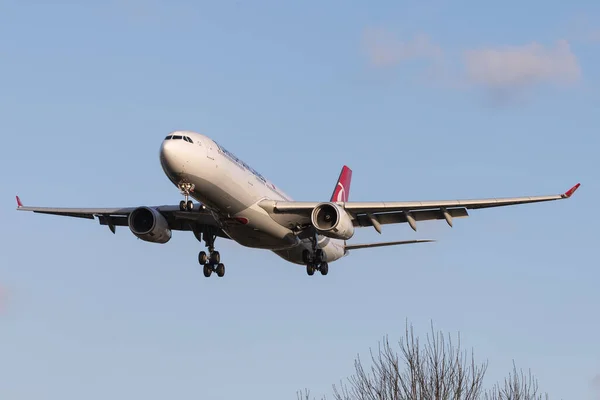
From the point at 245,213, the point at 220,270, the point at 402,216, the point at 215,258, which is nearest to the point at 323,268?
the point at 402,216

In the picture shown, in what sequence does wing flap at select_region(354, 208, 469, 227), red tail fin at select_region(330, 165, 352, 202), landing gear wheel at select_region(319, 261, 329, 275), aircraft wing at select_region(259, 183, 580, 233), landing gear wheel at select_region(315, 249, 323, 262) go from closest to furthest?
aircraft wing at select_region(259, 183, 580, 233), wing flap at select_region(354, 208, 469, 227), landing gear wheel at select_region(315, 249, 323, 262), landing gear wheel at select_region(319, 261, 329, 275), red tail fin at select_region(330, 165, 352, 202)

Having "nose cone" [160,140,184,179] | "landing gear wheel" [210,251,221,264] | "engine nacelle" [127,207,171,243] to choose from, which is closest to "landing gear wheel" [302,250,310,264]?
"landing gear wheel" [210,251,221,264]

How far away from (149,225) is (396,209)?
11.2 metres

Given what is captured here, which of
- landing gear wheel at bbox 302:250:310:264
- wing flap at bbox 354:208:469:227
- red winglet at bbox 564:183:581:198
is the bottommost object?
red winglet at bbox 564:183:581:198

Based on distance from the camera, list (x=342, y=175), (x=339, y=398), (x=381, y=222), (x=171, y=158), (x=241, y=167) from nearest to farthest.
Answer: (x=339, y=398)
(x=171, y=158)
(x=241, y=167)
(x=381, y=222)
(x=342, y=175)

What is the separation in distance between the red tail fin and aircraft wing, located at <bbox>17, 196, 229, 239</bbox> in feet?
27.7

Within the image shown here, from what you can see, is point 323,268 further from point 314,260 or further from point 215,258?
point 215,258

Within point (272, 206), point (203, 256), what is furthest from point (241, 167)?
point (203, 256)

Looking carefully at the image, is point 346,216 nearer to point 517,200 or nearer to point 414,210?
point 414,210

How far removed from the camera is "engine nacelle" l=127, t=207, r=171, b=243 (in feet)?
177

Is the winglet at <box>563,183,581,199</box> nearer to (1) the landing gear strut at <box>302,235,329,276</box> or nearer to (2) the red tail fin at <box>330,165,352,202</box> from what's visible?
(1) the landing gear strut at <box>302,235,329,276</box>

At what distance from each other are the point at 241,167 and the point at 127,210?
28.7 ft

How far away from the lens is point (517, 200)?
50562mm

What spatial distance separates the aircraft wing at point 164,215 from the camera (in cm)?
5409
